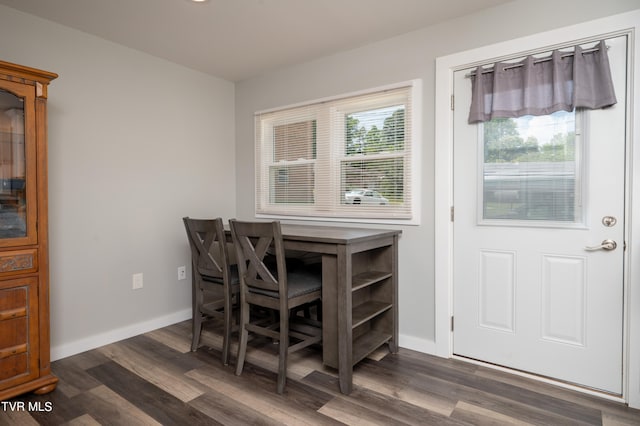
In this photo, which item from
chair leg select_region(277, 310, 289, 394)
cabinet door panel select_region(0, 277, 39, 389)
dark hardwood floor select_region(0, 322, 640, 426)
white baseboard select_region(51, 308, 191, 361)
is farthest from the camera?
white baseboard select_region(51, 308, 191, 361)

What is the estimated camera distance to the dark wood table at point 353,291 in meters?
2.11

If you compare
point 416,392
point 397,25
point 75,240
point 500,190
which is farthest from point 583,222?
point 75,240

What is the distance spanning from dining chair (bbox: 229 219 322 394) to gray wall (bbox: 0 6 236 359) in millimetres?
1244

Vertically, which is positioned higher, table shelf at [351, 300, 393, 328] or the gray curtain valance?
the gray curtain valance

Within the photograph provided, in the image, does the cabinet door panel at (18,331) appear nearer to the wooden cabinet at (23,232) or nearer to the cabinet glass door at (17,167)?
the wooden cabinet at (23,232)

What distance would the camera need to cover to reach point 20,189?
2018mm

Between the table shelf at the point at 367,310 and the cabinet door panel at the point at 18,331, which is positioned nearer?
the cabinet door panel at the point at 18,331

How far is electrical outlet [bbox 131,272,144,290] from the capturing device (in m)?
3.00

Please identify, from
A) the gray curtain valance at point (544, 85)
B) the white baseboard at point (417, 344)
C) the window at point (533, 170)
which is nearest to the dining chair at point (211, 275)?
the white baseboard at point (417, 344)

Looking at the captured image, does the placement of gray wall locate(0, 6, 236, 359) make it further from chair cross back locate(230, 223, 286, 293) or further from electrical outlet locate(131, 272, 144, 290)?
chair cross back locate(230, 223, 286, 293)

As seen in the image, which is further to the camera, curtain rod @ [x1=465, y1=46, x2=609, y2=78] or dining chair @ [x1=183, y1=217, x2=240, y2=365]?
dining chair @ [x1=183, y1=217, x2=240, y2=365]

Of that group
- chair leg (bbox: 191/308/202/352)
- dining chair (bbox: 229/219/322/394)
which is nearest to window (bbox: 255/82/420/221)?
dining chair (bbox: 229/219/322/394)

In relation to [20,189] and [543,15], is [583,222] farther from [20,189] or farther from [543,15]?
[20,189]

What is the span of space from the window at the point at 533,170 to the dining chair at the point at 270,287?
1.33 m
